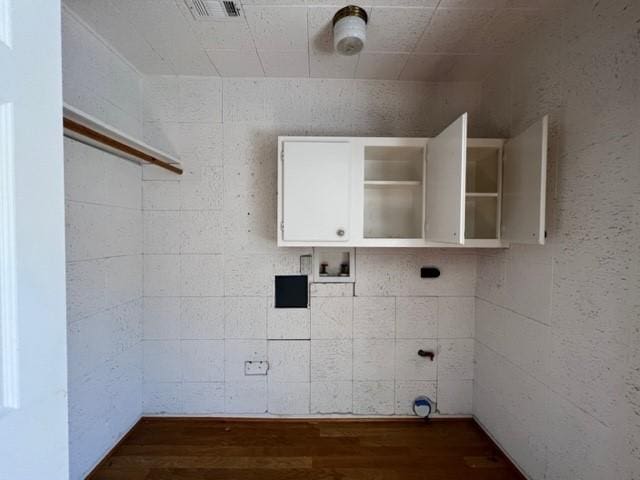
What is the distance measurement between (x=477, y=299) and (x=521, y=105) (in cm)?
119

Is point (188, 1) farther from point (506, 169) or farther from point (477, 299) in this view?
point (477, 299)

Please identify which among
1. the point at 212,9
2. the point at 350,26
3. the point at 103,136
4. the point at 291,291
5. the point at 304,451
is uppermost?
the point at 212,9

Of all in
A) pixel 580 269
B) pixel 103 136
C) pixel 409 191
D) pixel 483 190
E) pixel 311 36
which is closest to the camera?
pixel 580 269

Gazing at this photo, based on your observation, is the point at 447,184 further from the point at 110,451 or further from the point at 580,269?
the point at 110,451

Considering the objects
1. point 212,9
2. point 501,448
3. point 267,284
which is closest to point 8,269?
point 212,9

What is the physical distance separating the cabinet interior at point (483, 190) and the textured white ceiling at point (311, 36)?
0.55 meters

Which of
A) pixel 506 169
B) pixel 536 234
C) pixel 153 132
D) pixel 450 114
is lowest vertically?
pixel 536 234

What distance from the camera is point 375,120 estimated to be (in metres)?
1.92

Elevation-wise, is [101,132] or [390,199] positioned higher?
[101,132]

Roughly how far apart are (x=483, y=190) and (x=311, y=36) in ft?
4.31

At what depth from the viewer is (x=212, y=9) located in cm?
131

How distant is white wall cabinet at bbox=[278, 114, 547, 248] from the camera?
1330mm

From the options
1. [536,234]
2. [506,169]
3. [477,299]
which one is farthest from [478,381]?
[506,169]

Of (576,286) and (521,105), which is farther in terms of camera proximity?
(521,105)
